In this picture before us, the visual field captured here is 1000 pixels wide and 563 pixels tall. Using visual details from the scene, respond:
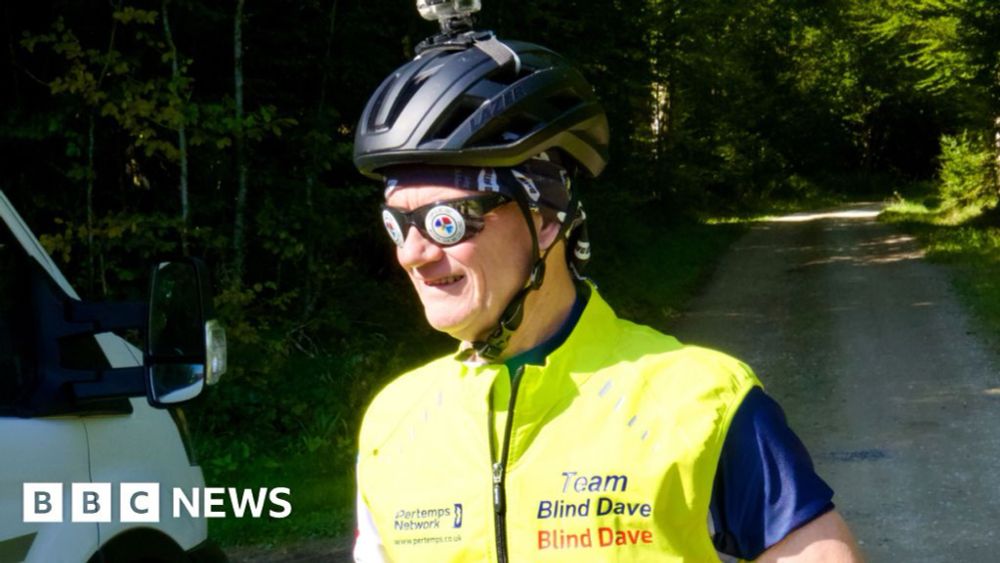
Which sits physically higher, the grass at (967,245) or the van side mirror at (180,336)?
the van side mirror at (180,336)

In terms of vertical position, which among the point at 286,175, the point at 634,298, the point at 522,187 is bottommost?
the point at 634,298

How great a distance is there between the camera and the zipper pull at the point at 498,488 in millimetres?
2031

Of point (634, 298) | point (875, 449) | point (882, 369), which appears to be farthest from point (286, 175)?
point (634, 298)

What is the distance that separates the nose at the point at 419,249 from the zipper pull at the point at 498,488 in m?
0.35

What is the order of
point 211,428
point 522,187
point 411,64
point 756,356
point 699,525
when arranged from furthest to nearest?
point 756,356, point 211,428, point 411,64, point 522,187, point 699,525

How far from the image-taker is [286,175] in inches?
424

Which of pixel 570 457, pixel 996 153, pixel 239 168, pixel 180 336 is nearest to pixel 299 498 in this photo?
pixel 239 168

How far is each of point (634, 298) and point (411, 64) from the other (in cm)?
1582

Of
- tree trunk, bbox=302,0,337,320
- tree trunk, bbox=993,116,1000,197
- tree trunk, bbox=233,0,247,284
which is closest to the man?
tree trunk, bbox=233,0,247,284

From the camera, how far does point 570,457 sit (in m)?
2.01

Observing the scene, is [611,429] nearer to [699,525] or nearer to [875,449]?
[699,525]

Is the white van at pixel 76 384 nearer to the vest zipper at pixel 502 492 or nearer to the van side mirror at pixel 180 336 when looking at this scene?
the van side mirror at pixel 180 336

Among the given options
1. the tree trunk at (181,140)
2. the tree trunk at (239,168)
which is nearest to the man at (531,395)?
the tree trunk at (181,140)

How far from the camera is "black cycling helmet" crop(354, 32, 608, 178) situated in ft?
7.05
